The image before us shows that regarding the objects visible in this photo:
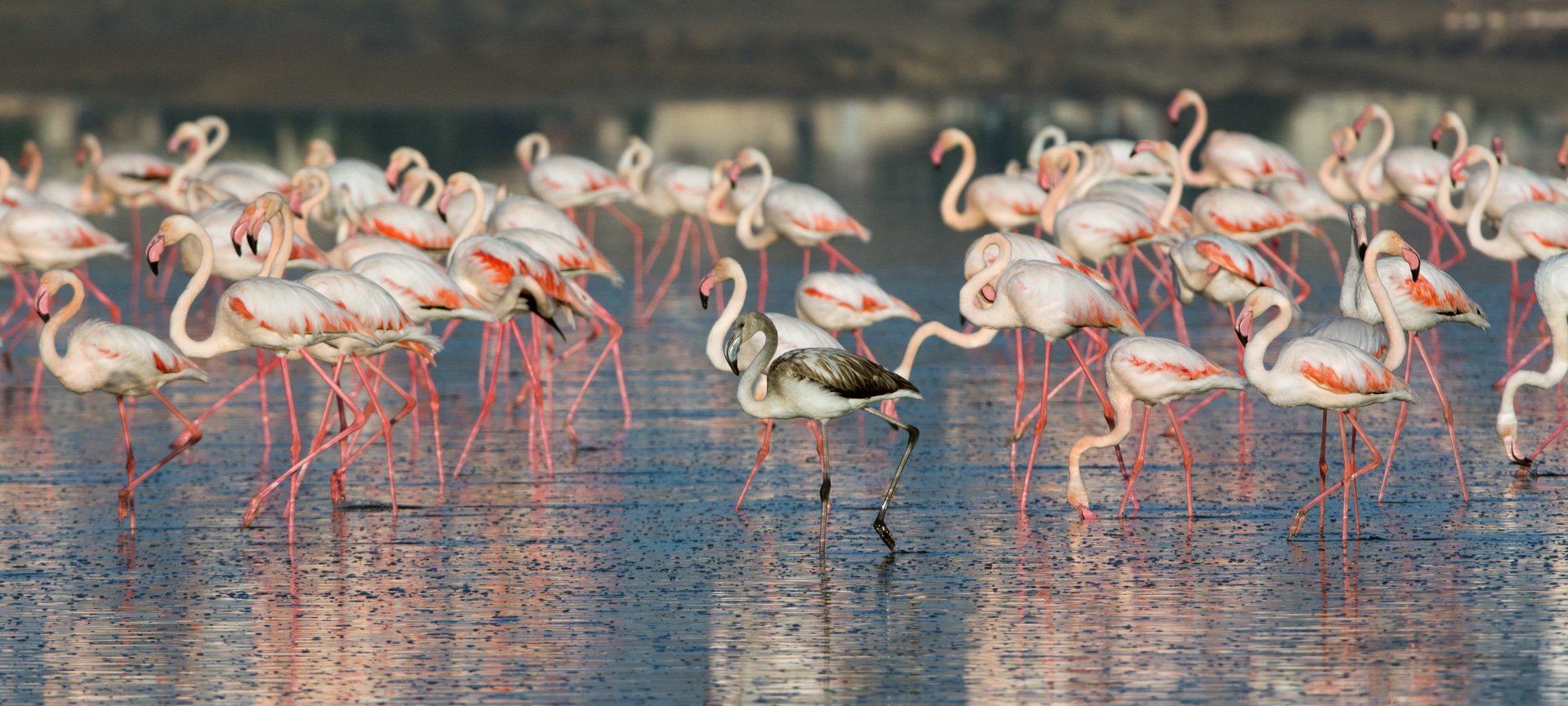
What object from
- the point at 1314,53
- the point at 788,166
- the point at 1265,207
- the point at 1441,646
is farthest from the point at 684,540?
the point at 1314,53

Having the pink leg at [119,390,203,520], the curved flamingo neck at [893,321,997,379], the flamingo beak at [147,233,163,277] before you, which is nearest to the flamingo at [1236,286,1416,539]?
the curved flamingo neck at [893,321,997,379]

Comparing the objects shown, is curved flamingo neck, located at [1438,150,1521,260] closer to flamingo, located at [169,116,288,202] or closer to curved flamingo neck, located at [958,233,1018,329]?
curved flamingo neck, located at [958,233,1018,329]

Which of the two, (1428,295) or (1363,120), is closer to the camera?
(1428,295)

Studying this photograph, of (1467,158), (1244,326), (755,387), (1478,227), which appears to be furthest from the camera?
(1467,158)

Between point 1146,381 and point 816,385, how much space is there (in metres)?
1.36

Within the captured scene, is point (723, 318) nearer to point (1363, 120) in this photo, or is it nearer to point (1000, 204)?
point (1000, 204)

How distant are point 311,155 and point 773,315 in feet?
25.6

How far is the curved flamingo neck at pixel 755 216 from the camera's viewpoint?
13.1 m

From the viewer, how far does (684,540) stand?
7.64 metres

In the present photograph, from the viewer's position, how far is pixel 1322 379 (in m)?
7.61

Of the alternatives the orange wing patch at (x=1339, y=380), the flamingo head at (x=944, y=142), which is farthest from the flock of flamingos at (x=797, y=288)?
the flamingo head at (x=944, y=142)

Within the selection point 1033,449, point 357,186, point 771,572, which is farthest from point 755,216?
point 771,572

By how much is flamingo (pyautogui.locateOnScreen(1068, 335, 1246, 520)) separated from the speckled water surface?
0.17 meters

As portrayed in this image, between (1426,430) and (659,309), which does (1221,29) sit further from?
(1426,430)
